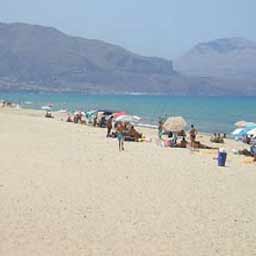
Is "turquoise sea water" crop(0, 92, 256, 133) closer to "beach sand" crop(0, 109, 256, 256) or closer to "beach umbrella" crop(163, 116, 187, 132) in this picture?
"beach umbrella" crop(163, 116, 187, 132)

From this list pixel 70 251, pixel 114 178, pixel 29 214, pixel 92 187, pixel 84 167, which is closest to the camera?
pixel 70 251

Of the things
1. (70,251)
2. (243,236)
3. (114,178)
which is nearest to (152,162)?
(114,178)

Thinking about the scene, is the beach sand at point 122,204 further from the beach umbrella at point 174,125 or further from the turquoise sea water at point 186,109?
the turquoise sea water at point 186,109

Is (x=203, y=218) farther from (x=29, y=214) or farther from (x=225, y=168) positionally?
(x=225, y=168)

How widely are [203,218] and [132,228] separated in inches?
58.1

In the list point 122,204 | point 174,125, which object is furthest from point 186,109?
point 122,204

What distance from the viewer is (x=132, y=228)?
9773mm

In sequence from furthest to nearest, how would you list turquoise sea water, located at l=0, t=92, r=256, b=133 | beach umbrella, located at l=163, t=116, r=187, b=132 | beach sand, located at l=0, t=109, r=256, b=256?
turquoise sea water, located at l=0, t=92, r=256, b=133 → beach umbrella, located at l=163, t=116, r=187, b=132 → beach sand, located at l=0, t=109, r=256, b=256

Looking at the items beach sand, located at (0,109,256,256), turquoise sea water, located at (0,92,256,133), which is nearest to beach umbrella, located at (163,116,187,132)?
beach sand, located at (0,109,256,256)

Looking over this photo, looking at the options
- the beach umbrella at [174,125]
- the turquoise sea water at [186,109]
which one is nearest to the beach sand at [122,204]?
the beach umbrella at [174,125]

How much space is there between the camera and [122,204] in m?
Answer: 11.5

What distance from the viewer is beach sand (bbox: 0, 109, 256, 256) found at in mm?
8898

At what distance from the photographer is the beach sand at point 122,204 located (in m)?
8.90

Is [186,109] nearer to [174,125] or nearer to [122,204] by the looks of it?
[174,125]
